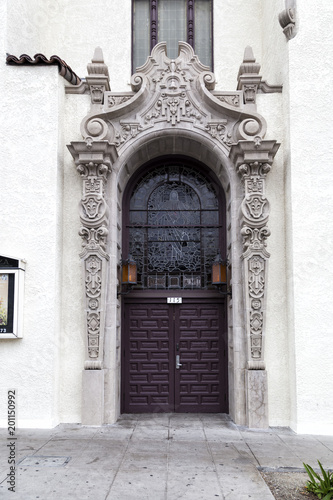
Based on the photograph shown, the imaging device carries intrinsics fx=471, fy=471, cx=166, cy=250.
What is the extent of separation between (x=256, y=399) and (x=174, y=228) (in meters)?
3.76

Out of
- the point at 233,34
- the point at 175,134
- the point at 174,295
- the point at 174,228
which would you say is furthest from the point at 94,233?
the point at 233,34

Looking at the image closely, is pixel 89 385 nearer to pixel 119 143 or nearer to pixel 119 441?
pixel 119 441

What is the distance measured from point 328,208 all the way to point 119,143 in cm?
412

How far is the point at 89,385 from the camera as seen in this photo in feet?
27.6

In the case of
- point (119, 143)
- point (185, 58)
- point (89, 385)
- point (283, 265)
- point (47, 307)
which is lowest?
point (89, 385)

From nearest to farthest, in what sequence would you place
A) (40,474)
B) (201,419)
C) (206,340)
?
(40,474) → (201,419) → (206,340)

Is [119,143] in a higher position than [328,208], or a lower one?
higher

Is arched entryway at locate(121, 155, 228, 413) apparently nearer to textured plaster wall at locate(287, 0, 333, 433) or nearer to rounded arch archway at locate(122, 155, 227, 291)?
rounded arch archway at locate(122, 155, 227, 291)

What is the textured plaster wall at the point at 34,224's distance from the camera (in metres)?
8.26

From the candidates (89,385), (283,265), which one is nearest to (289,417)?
(283,265)

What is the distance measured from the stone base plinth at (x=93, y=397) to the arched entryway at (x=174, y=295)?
3.99 ft

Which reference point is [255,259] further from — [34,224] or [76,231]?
[34,224]

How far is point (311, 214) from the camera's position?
852 cm

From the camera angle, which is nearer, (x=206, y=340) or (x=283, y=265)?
(x=283, y=265)
